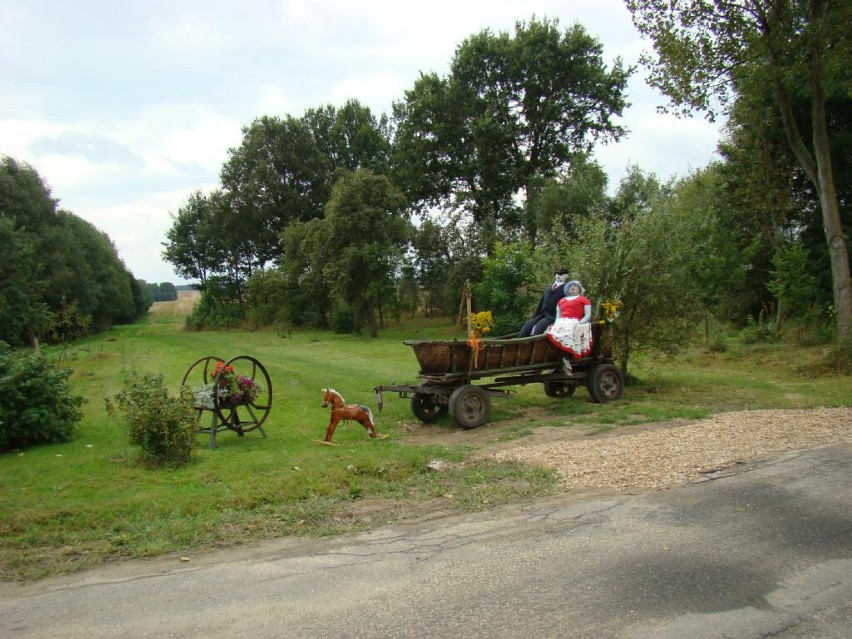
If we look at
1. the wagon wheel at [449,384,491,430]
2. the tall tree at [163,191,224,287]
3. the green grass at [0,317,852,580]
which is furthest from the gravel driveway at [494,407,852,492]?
the tall tree at [163,191,224,287]

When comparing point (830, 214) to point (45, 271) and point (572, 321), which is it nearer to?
point (572, 321)

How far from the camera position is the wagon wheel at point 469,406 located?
996 centimetres

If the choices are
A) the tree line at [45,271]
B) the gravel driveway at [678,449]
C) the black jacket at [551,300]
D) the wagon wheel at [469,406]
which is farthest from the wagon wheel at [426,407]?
the tree line at [45,271]

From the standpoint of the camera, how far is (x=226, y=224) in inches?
1978

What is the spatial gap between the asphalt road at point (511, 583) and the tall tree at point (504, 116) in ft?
96.2

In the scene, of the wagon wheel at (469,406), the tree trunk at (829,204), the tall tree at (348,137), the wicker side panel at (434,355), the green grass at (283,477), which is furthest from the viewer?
the tall tree at (348,137)

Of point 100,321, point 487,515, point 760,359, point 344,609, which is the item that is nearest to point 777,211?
point 760,359

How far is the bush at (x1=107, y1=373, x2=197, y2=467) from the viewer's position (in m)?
7.52

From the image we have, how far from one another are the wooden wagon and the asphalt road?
441 centimetres

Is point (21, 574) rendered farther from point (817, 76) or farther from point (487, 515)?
point (817, 76)

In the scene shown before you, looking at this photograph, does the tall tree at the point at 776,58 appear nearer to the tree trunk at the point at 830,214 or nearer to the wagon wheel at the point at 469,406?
the tree trunk at the point at 830,214

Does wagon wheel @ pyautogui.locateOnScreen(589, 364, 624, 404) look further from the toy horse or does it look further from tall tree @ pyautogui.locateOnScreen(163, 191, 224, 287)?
tall tree @ pyautogui.locateOnScreen(163, 191, 224, 287)

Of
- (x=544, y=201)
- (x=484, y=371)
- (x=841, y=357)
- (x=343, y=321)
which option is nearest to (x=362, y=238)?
(x=343, y=321)

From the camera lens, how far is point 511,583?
Result: 169 inches
